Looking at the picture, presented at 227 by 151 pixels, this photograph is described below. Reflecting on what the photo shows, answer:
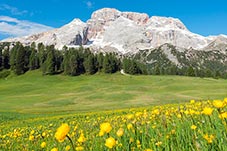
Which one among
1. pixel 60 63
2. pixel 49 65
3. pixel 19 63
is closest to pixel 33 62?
pixel 19 63

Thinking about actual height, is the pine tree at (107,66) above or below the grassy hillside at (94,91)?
above

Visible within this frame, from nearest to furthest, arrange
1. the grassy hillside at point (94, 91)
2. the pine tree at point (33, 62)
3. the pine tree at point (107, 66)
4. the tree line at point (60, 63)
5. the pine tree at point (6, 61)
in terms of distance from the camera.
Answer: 1. the grassy hillside at point (94, 91)
2. the tree line at point (60, 63)
3. the pine tree at point (107, 66)
4. the pine tree at point (33, 62)
5. the pine tree at point (6, 61)

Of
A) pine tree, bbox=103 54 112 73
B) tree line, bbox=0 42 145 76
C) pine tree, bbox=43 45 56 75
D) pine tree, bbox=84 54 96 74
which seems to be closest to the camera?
pine tree, bbox=43 45 56 75

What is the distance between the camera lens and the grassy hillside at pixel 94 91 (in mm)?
51516

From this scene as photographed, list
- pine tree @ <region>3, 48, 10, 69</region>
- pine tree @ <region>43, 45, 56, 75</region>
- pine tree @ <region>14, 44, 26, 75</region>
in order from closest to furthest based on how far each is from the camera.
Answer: pine tree @ <region>43, 45, 56, 75</region>, pine tree @ <region>14, 44, 26, 75</region>, pine tree @ <region>3, 48, 10, 69</region>

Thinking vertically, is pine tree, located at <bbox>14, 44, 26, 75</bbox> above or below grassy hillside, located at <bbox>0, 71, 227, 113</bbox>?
above

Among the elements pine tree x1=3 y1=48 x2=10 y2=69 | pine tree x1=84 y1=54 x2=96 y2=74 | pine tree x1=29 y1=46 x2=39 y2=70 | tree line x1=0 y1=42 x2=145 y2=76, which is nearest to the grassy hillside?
pine tree x1=29 y1=46 x2=39 y2=70

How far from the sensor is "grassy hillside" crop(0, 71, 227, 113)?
51516mm

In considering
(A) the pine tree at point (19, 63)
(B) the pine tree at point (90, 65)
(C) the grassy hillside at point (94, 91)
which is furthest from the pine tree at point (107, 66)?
(A) the pine tree at point (19, 63)

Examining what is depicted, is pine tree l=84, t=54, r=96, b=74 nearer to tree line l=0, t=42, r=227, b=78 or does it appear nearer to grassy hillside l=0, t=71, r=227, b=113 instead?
tree line l=0, t=42, r=227, b=78

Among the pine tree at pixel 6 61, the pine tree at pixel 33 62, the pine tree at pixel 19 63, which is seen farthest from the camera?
the pine tree at pixel 6 61

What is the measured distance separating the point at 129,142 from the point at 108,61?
4058 inches

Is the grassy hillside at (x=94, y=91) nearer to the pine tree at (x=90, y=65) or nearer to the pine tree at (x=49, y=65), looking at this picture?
the pine tree at (x=49, y=65)

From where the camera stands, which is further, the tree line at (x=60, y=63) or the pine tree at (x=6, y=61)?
the pine tree at (x=6, y=61)
